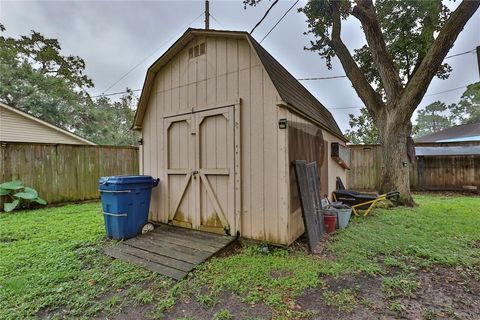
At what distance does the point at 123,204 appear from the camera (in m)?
3.83

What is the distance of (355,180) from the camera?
9.81m

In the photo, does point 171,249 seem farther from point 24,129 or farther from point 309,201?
point 24,129

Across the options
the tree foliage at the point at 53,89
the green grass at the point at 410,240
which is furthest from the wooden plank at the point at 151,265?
the tree foliage at the point at 53,89

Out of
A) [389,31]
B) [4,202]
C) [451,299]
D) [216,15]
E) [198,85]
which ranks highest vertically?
[216,15]

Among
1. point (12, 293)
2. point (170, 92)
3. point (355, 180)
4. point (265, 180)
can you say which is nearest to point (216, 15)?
point (170, 92)

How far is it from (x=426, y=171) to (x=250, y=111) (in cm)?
987

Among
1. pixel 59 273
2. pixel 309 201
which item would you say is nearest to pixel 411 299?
pixel 309 201

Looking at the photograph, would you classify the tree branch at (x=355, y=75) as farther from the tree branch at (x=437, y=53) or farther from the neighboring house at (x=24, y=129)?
the neighboring house at (x=24, y=129)

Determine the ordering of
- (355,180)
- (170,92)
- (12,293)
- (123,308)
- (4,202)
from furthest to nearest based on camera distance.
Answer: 1. (355,180)
2. (4,202)
3. (170,92)
4. (12,293)
5. (123,308)

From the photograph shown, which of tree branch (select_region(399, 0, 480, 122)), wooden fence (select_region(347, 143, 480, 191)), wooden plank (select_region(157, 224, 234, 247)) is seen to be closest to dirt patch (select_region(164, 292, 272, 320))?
wooden plank (select_region(157, 224, 234, 247))

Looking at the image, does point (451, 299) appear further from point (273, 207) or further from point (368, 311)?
point (273, 207)

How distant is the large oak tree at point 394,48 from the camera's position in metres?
5.93

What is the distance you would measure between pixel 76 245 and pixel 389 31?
11.7 metres

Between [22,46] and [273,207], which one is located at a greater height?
[22,46]
